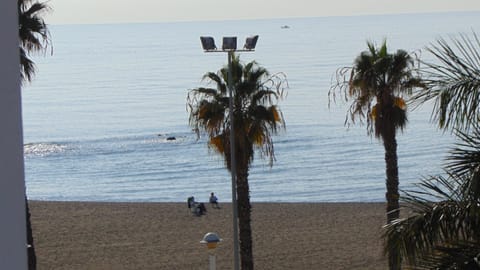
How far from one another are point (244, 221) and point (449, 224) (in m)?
13.9

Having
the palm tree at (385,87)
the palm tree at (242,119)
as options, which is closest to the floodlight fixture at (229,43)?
the palm tree at (242,119)

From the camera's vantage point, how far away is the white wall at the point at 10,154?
2875 millimetres

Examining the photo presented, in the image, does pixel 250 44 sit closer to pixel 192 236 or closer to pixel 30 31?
pixel 30 31

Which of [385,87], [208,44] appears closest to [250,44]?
[208,44]

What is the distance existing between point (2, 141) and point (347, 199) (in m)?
53.5

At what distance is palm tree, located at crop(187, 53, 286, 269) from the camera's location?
71.4 ft

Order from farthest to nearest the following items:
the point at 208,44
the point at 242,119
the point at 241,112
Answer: the point at 241,112 < the point at 242,119 < the point at 208,44

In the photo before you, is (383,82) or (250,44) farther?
(383,82)

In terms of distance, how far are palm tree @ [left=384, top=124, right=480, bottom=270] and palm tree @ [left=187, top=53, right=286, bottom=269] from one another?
13.6m

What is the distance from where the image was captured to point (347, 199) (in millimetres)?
55812

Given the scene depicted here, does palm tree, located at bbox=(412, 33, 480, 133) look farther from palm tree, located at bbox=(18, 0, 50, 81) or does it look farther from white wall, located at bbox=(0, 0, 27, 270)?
palm tree, located at bbox=(18, 0, 50, 81)

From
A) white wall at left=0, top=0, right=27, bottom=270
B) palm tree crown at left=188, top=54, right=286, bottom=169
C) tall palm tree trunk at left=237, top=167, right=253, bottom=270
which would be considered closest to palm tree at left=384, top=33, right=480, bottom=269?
white wall at left=0, top=0, right=27, bottom=270

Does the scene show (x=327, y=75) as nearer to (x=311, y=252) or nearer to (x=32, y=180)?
(x=32, y=180)

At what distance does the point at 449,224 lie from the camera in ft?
25.9
